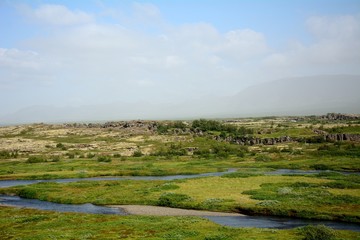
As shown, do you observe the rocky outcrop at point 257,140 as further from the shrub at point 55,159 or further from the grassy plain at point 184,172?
the shrub at point 55,159

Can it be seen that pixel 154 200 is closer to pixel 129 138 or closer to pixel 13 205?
pixel 13 205

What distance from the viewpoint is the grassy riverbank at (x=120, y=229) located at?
123 ft

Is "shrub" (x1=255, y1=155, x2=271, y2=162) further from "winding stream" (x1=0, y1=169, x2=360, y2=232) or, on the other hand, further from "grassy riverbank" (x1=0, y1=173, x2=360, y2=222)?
"winding stream" (x1=0, y1=169, x2=360, y2=232)

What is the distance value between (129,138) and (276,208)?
123456 mm

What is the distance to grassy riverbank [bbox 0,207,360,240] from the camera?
3762 centimetres

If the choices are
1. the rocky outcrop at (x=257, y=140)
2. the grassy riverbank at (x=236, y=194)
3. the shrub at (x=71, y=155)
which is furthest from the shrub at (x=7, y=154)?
the rocky outcrop at (x=257, y=140)

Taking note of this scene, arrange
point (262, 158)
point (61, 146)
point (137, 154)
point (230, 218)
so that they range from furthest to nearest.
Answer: point (61, 146), point (137, 154), point (262, 158), point (230, 218)

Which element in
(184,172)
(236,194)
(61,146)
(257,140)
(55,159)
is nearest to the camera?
(236,194)

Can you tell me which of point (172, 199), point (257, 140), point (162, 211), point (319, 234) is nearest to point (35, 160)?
point (172, 199)

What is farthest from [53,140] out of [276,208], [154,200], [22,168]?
[276,208]

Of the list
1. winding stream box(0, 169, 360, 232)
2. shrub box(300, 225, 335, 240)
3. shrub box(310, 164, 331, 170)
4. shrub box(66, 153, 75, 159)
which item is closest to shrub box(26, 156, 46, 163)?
shrub box(66, 153, 75, 159)

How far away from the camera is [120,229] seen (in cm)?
4178

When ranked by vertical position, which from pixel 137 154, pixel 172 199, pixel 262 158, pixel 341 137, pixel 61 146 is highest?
pixel 341 137

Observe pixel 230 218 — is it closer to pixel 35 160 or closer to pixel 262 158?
pixel 262 158
